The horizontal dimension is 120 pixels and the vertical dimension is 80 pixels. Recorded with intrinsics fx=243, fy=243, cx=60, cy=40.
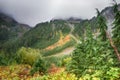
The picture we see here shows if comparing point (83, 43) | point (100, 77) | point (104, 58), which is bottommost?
point (100, 77)

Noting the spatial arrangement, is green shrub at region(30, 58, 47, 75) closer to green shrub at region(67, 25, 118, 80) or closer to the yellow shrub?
green shrub at region(67, 25, 118, 80)

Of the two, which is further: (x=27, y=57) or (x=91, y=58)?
(x=27, y=57)

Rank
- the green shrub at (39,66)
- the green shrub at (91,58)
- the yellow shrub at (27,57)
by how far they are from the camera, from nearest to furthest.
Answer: the green shrub at (91,58), the green shrub at (39,66), the yellow shrub at (27,57)

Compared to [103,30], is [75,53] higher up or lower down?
lower down

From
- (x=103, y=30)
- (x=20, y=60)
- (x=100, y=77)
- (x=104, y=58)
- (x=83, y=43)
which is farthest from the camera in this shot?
(x=20, y=60)

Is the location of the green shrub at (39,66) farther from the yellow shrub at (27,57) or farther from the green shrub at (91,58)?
the yellow shrub at (27,57)

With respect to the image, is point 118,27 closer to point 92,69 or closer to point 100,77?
point 92,69

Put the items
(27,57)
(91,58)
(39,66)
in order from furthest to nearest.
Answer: (27,57), (39,66), (91,58)

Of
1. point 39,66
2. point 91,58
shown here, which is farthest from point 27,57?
point 91,58

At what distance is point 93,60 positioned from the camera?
34.4 metres

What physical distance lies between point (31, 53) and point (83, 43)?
50383 mm

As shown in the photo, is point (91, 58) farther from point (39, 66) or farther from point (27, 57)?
point (27, 57)

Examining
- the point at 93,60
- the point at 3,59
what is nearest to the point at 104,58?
the point at 93,60

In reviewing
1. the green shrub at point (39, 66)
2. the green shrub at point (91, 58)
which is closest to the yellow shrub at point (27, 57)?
the green shrub at point (39, 66)
